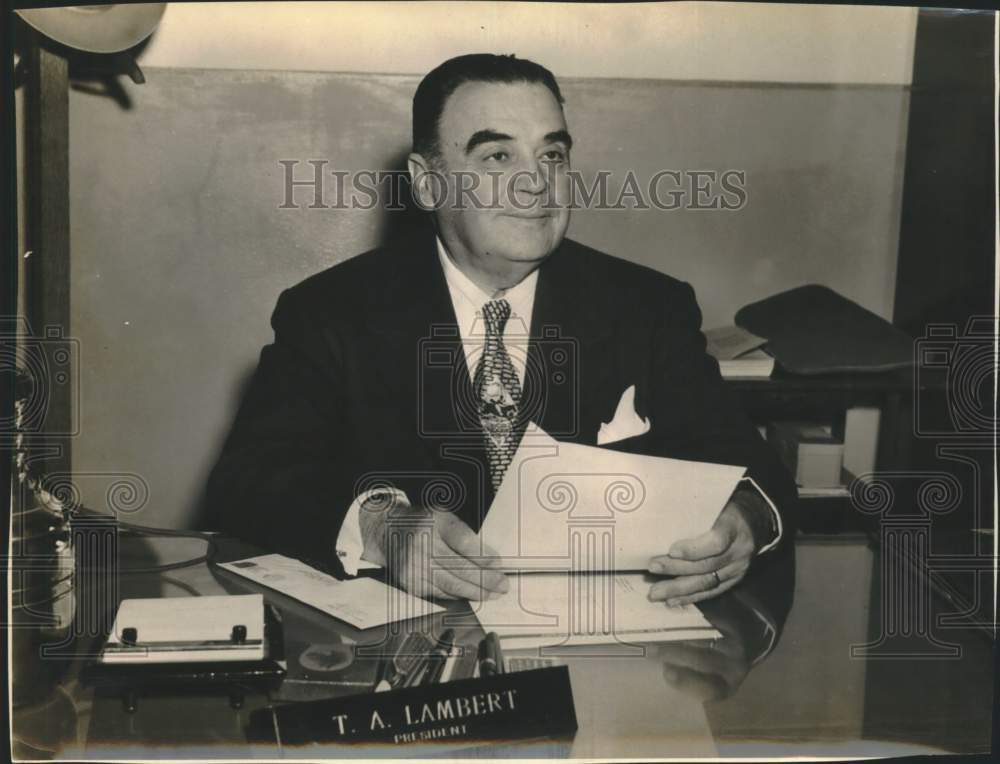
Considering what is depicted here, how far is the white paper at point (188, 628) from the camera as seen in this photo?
1.17 meters

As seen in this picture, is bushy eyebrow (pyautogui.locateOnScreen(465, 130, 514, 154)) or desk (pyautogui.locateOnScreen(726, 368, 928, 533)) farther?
desk (pyautogui.locateOnScreen(726, 368, 928, 533))

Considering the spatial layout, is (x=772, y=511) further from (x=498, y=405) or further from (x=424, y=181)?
(x=424, y=181)

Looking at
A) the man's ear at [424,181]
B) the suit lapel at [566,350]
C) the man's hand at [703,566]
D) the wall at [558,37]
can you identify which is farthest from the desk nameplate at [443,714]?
the wall at [558,37]

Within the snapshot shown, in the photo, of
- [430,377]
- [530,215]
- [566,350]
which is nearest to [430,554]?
[430,377]

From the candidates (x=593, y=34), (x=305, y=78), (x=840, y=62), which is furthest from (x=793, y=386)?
(x=305, y=78)

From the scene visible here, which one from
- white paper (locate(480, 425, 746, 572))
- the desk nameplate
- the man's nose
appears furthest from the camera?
the man's nose

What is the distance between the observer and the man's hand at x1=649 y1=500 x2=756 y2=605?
1.38 m

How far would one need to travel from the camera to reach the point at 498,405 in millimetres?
1702

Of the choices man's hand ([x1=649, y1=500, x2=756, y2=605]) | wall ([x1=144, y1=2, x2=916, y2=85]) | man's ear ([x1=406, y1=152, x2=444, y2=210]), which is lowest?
man's hand ([x1=649, y1=500, x2=756, y2=605])

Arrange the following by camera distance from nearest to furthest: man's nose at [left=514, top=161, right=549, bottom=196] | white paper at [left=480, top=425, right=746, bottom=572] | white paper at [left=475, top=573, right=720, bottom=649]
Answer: white paper at [left=475, top=573, right=720, bottom=649], white paper at [left=480, top=425, right=746, bottom=572], man's nose at [left=514, top=161, right=549, bottom=196]

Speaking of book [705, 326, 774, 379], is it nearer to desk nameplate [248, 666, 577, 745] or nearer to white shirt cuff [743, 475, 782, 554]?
white shirt cuff [743, 475, 782, 554]

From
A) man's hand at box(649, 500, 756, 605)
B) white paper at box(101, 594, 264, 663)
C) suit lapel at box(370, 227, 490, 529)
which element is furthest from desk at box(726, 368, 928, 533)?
white paper at box(101, 594, 264, 663)

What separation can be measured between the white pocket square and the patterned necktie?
0.16m

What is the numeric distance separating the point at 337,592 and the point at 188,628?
0.72 ft
